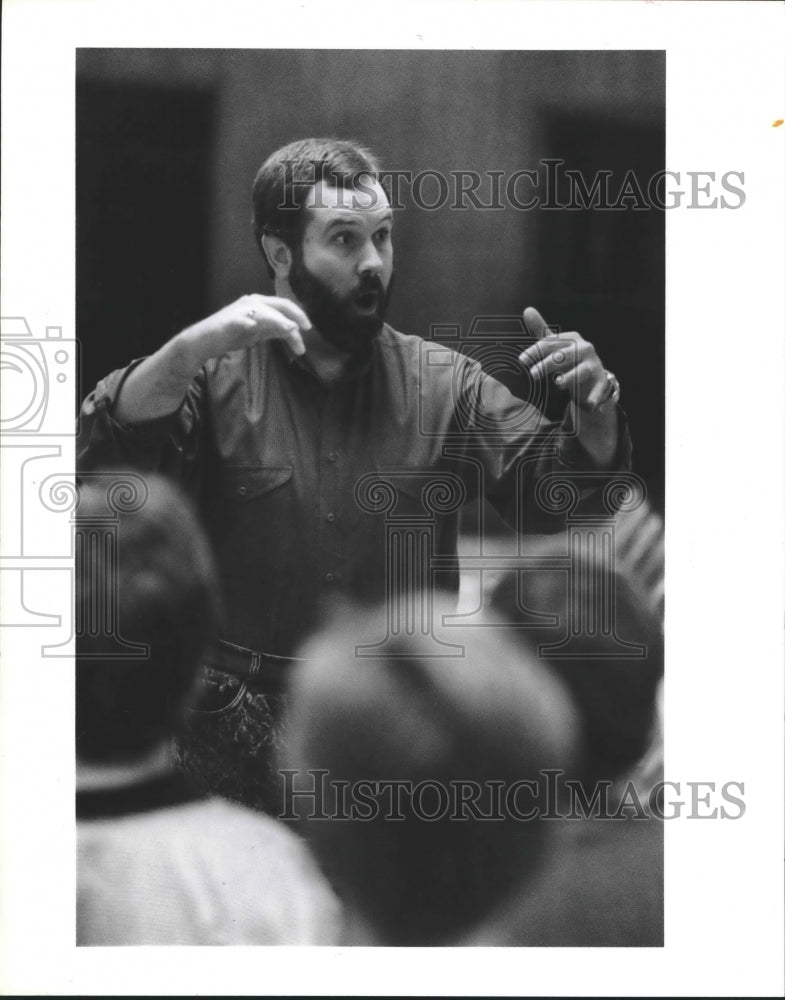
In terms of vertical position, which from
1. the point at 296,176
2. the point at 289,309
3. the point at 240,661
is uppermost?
the point at 296,176

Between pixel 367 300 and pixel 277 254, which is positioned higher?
pixel 277 254

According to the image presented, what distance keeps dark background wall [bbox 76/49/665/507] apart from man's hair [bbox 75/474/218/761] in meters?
0.36

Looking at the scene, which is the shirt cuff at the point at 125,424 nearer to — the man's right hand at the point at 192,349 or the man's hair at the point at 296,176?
the man's right hand at the point at 192,349

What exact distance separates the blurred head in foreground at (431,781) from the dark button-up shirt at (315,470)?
24 cm

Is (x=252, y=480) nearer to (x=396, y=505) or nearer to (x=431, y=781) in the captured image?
(x=396, y=505)

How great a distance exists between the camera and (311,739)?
3607mm

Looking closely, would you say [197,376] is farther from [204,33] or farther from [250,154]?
[204,33]

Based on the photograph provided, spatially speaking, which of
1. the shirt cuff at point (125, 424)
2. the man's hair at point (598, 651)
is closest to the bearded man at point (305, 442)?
the shirt cuff at point (125, 424)

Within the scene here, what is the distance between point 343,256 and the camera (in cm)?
360

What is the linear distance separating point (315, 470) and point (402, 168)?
78cm

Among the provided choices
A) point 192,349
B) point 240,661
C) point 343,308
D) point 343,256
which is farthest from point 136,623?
point 343,256

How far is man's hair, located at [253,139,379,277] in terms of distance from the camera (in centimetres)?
359

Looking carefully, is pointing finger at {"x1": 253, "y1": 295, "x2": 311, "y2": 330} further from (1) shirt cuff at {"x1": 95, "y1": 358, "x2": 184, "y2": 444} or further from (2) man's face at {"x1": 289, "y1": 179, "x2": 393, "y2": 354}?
(1) shirt cuff at {"x1": 95, "y1": 358, "x2": 184, "y2": 444}

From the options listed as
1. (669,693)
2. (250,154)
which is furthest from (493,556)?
(250,154)
